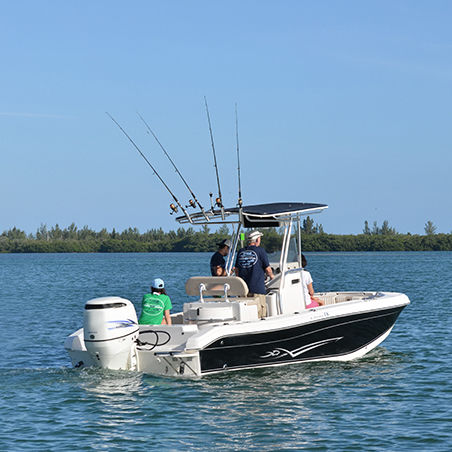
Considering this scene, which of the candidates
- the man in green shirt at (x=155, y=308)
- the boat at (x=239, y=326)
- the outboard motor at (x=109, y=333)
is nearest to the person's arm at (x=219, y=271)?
the boat at (x=239, y=326)

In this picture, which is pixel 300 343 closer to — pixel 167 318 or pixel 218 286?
pixel 218 286

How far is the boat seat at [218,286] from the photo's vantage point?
1091cm

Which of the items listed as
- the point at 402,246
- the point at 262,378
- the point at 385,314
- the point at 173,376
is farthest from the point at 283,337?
the point at 402,246

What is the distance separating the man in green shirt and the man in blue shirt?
3.79 ft

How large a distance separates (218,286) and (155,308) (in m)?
0.92

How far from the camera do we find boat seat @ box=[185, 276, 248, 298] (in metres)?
10.9

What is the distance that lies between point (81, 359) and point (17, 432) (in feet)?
5.93

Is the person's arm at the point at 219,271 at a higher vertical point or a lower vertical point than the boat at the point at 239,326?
higher

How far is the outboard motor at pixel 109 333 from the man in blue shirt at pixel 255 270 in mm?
1997

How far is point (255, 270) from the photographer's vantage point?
36.8 ft

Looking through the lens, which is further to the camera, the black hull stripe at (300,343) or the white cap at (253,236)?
the white cap at (253,236)

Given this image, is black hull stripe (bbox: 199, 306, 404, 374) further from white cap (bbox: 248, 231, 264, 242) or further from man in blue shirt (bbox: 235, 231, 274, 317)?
white cap (bbox: 248, 231, 264, 242)

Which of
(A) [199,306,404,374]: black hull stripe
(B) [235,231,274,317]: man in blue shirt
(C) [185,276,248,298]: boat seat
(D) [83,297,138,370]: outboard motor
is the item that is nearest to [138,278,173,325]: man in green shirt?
(C) [185,276,248,298]: boat seat

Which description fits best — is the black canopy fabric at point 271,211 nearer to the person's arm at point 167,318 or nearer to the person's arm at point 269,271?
the person's arm at point 269,271
